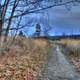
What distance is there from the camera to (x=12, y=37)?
19.0 m

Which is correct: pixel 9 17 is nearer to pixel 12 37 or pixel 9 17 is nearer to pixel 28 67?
pixel 28 67

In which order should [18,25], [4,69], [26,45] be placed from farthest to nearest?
1. [26,45]
2. [18,25]
3. [4,69]

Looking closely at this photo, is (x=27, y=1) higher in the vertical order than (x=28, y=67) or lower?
higher

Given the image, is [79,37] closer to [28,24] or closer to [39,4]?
[28,24]

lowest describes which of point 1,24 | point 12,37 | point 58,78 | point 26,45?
point 26,45

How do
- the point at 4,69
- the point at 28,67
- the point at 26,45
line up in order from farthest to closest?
the point at 26,45 < the point at 28,67 < the point at 4,69

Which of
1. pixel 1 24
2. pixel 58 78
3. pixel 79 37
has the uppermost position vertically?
pixel 1 24

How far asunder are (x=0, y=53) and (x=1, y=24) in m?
2.22

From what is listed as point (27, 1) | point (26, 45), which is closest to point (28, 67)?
point (27, 1)

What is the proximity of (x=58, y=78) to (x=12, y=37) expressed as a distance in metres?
6.75

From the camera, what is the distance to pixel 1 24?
14859 millimetres

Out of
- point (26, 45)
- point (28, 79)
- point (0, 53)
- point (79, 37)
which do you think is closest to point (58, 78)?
point (28, 79)

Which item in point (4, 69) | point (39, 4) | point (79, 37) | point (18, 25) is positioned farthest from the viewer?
point (79, 37)

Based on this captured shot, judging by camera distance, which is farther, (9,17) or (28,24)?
(28,24)
